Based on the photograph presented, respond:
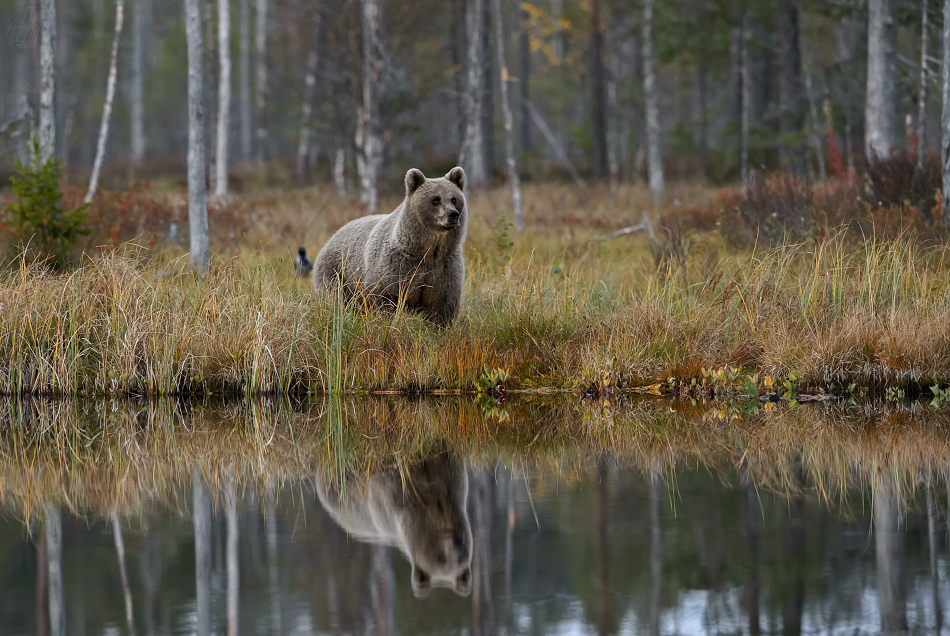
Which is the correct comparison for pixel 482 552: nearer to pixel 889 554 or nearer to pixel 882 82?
pixel 889 554

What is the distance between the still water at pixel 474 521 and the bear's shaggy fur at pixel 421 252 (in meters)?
1.14

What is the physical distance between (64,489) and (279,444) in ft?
5.05

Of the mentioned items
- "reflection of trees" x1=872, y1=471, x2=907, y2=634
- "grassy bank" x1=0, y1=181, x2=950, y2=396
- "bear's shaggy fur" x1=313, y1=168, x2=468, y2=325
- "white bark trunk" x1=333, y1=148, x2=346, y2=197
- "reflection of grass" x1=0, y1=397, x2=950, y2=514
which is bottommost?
"reflection of trees" x1=872, y1=471, x2=907, y2=634

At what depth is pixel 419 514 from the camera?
18.5ft

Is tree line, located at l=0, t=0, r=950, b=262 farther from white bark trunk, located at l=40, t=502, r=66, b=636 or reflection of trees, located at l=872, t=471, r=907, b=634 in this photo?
white bark trunk, located at l=40, t=502, r=66, b=636

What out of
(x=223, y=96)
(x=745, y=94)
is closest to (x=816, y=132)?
(x=745, y=94)

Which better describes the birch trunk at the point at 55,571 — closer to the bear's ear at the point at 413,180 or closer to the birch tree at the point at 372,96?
the bear's ear at the point at 413,180

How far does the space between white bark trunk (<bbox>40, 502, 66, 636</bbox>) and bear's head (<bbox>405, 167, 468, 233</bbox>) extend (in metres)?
4.01

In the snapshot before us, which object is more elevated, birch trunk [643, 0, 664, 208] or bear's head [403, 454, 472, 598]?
birch trunk [643, 0, 664, 208]

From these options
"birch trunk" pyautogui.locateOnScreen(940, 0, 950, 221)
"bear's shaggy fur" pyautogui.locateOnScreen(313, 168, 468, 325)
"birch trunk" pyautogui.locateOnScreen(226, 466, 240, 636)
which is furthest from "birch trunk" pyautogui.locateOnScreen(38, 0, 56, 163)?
"birch trunk" pyautogui.locateOnScreen(940, 0, 950, 221)

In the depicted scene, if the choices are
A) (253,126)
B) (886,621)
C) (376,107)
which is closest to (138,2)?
(253,126)

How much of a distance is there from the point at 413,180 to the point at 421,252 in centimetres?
65

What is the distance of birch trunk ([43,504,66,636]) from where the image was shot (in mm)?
4154

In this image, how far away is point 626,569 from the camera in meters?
4.64
